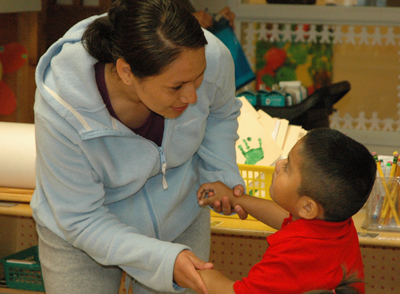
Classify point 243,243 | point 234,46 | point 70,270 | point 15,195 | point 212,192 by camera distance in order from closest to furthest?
1. point 70,270
2. point 212,192
3. point 15,195
4. point 243,243
5. point 234,46

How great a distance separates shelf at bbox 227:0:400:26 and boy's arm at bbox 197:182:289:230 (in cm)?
247

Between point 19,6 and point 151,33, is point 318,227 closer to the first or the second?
point 151,33

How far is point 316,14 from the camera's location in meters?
3.49

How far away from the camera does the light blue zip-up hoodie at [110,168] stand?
1103 mm

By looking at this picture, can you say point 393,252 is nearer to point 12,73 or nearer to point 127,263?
point 127,263

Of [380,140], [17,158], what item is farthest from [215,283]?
[380,140]

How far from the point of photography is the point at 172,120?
1247 millimetres

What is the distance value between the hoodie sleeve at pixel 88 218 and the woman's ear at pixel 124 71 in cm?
18

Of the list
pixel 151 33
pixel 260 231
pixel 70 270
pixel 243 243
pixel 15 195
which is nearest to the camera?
pixel 151 33

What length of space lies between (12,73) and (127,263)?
5.86ft

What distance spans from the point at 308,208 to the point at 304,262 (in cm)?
14

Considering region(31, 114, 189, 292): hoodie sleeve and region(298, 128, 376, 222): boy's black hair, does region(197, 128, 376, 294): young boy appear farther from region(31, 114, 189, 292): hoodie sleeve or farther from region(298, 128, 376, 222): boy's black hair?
region(31, 114, 189, 292): hoodie sleeve

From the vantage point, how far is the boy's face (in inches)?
44.9

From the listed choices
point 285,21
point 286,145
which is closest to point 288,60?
point 285,21
